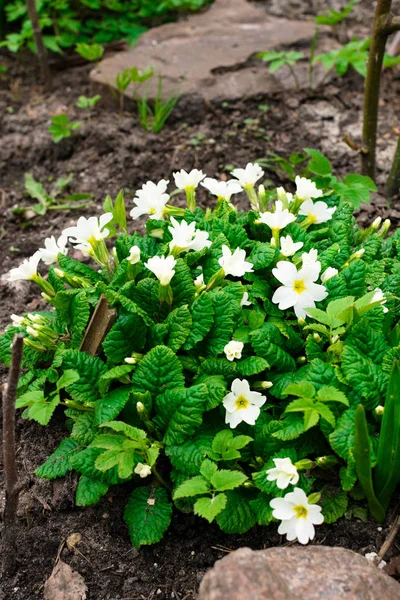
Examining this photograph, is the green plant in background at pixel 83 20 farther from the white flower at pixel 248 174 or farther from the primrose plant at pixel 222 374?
the primrose plant at pixel 222 374

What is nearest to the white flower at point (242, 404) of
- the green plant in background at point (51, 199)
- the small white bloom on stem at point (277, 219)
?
the small white bloom on stem at point (277, 219)

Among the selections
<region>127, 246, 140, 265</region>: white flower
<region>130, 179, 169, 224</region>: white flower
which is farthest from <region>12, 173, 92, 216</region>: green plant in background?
<region>127, 246, 140, 265</region>: white flower

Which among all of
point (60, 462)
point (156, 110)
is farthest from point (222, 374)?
point (156, 110)

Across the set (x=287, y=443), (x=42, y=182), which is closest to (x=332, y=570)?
(x=287, y=443)

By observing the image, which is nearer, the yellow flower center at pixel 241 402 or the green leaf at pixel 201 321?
the yellow flower center at pixel 241 402

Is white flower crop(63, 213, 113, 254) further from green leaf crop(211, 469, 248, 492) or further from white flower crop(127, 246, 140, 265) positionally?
green leaf crop(211, 469, 248, 492)

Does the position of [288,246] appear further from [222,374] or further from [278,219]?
[222,374]
